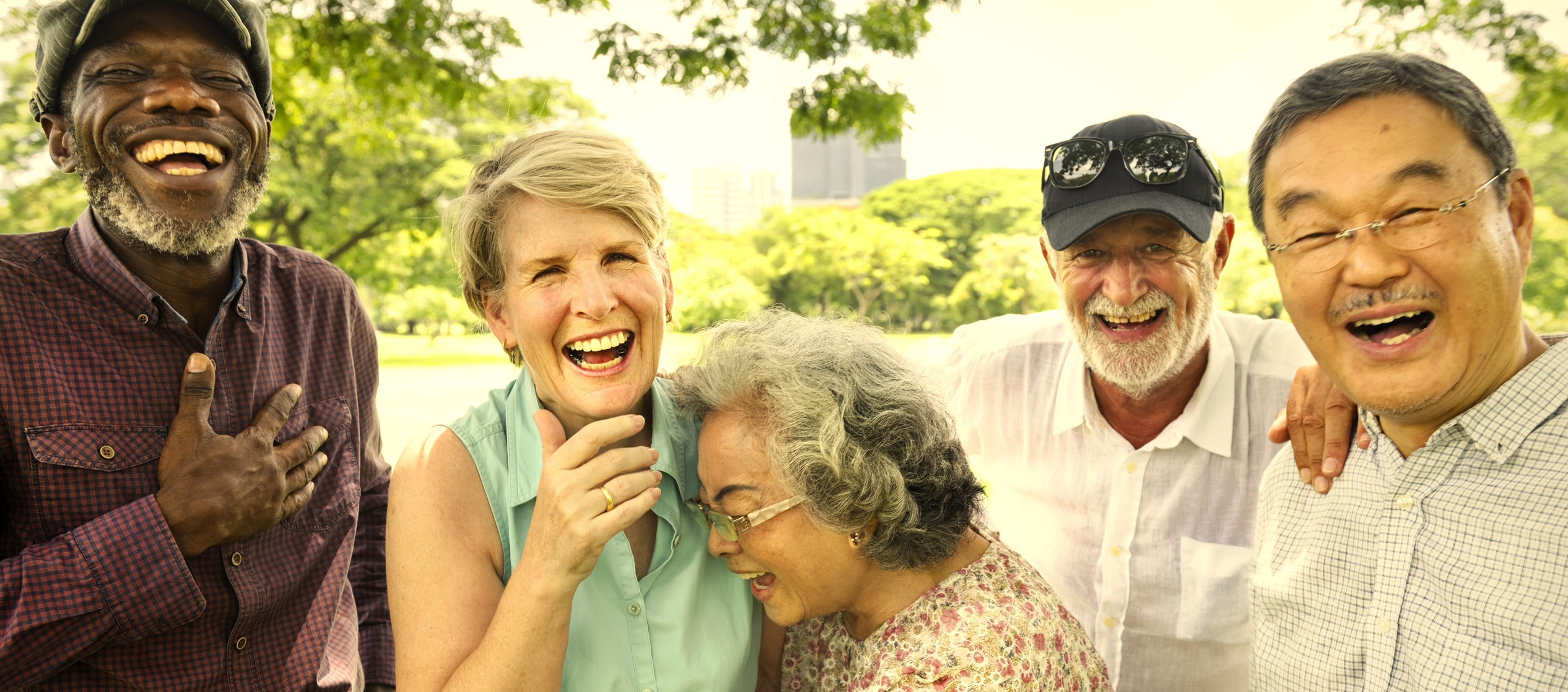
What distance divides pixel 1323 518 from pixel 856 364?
112 cm

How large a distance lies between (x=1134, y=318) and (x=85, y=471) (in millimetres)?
2901

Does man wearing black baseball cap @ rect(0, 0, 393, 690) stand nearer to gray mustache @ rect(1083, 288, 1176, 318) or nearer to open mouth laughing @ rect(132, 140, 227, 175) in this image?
open mouth laughing @ rect(132, 140, 227, 175)

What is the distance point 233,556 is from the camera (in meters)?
2.25

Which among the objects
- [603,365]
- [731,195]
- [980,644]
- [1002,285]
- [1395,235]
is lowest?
[1002,285]

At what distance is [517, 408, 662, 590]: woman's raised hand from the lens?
1.72 m

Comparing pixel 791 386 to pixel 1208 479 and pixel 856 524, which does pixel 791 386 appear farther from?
pixel 1208 479

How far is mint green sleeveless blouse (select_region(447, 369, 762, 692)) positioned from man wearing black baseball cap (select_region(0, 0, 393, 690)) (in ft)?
2.21

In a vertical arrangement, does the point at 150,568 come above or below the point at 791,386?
below

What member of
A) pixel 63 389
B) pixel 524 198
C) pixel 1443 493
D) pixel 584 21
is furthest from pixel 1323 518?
pixel 584 21

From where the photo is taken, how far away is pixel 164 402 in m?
2.24

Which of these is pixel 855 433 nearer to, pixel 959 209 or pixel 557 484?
pixel 557 484

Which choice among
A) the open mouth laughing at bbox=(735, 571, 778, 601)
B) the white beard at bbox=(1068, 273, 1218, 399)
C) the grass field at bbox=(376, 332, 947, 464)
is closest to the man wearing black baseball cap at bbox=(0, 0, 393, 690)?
the open mouth laughing at bbox=(735, 571, 778, 601)

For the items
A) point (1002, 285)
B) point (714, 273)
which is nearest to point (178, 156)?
point (714, 273)

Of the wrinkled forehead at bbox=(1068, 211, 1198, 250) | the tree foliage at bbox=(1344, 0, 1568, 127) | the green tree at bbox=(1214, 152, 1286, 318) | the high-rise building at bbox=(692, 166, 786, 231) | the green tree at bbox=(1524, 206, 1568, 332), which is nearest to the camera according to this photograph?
the wrinkled forehead at bbox=(1068, 211, 1198, 250)
